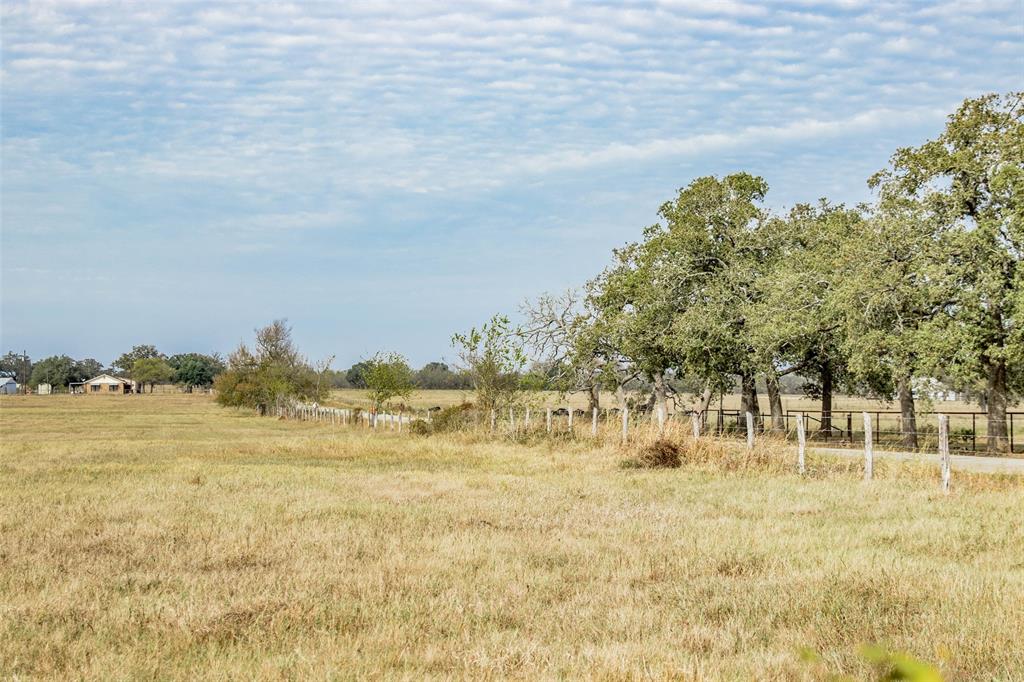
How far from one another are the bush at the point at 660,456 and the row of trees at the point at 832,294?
11690 millimetres

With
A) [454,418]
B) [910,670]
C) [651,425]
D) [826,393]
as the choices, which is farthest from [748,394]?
[910,670]

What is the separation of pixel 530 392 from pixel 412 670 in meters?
32.3

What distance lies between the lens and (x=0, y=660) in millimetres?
6859

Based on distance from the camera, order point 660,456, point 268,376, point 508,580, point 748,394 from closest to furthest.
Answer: point 508,580, point 660,456, point 748,394, point 268,376

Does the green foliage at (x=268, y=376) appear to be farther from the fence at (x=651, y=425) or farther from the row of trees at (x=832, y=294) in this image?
the row of trees at (x=832, y=294)

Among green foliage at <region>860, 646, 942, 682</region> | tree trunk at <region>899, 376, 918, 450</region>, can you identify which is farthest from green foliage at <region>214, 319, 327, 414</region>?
green foliage at <region>860, 646, 942, 682</region>

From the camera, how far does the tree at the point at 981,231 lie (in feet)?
96.8

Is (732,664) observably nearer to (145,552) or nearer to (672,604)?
(672,604)

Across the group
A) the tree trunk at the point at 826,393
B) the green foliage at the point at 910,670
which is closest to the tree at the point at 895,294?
the tree trunk at the point at 826,393

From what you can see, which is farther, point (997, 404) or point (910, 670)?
point (997, 404)

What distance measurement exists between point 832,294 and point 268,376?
54905 mm

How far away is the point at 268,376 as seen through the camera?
78.5 m

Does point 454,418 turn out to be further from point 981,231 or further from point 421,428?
point 981,231

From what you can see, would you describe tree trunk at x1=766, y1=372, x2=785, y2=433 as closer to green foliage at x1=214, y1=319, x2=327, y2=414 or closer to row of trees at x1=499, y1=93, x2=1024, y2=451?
row of trees at x1=499, y1=93, x2=1024, y2=451
